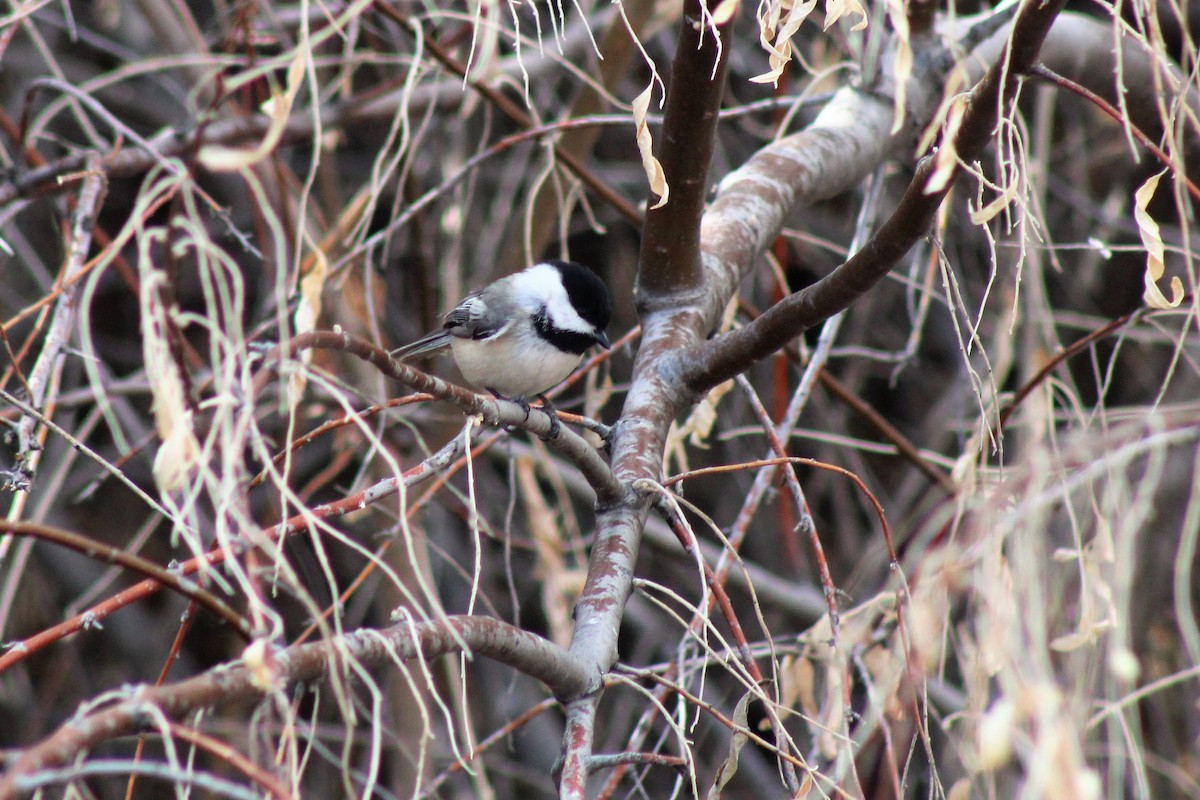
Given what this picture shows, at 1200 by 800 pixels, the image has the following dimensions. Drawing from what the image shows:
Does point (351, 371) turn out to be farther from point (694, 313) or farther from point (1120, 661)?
point (1120, 661)

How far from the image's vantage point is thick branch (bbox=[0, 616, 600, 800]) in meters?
0.90

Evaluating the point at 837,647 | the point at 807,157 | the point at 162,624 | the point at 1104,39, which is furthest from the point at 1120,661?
the point at 162,624

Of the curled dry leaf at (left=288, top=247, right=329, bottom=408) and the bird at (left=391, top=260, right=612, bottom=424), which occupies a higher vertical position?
the curled dry leaf at (left=288, top=247, right=329, bottom=408)

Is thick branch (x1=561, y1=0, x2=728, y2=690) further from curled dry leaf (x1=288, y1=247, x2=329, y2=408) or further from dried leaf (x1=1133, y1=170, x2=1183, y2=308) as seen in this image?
dried leaf (x1=1133, y1=170, x2=1183, y2=308)

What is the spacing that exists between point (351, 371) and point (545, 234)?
0.81m

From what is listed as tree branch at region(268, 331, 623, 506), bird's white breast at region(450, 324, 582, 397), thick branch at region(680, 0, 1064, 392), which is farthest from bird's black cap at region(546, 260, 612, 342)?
tree branch at region(268, 331, 623, 506)

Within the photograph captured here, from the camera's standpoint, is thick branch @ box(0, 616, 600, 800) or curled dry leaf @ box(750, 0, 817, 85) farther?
curled dry leaf @ box(750, 0, 817, 85)

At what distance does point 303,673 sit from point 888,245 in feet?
3.12

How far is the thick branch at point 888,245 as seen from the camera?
4.11 ft

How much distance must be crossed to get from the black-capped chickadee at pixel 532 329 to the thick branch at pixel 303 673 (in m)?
1.35

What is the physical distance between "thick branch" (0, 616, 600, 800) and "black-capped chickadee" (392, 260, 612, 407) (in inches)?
53.2

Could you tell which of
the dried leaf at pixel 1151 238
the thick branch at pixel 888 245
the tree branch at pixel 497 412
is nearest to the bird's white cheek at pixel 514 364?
the thick branch at pixel 888 245

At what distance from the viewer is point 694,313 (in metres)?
2.13

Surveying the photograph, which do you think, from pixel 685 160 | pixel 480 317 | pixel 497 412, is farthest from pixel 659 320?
pixel 480 317
